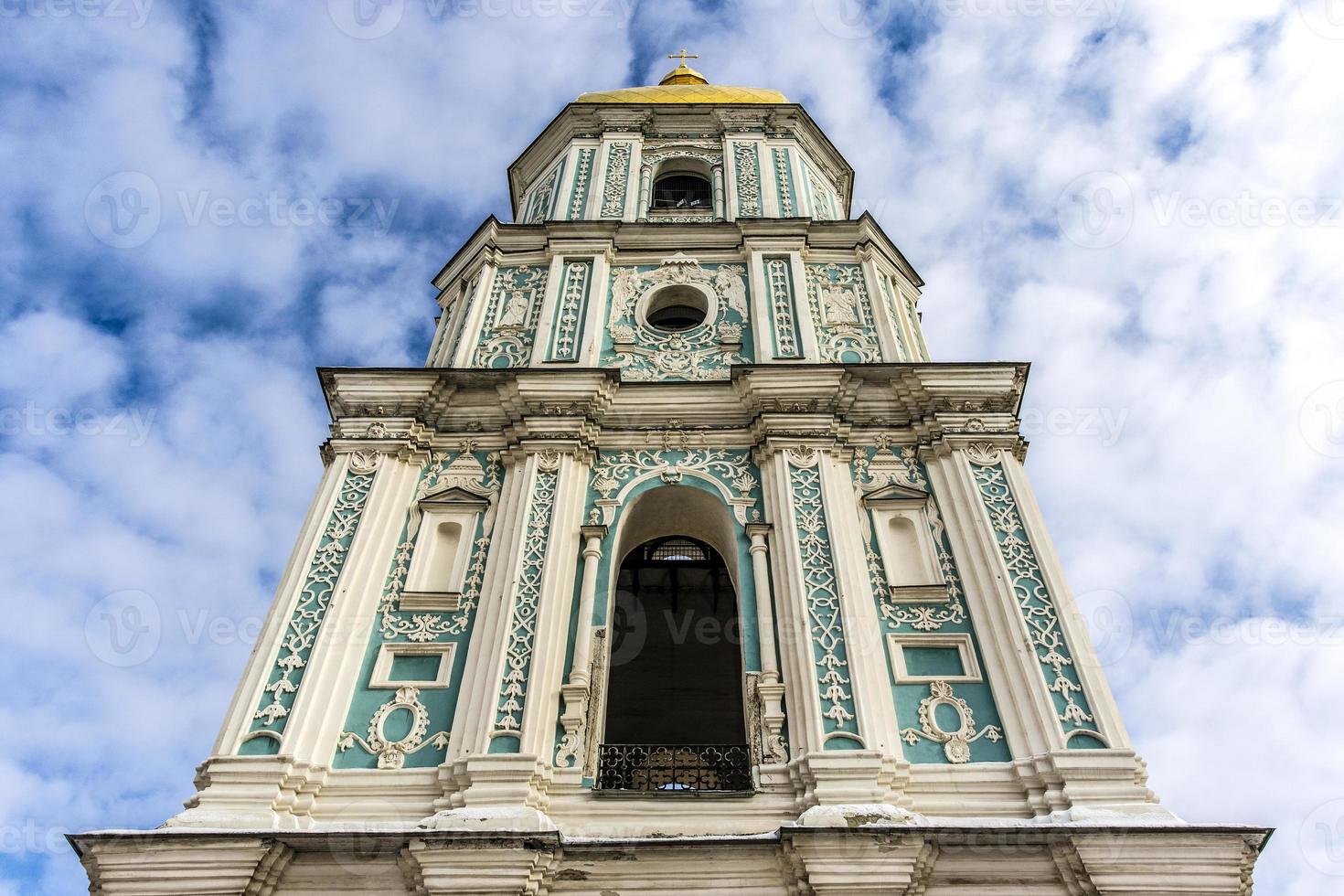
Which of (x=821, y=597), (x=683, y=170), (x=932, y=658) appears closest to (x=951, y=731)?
(x=932, y=658)

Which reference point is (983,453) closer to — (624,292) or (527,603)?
(527,603)

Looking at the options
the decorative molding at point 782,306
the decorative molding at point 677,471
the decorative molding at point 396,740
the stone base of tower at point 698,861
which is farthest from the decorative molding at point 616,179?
the stone base of tower at point 698,861

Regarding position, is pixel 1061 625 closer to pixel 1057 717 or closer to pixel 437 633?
pixel 1057 717

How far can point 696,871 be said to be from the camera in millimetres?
7840

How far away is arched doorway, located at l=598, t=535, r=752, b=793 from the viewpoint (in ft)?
46.5

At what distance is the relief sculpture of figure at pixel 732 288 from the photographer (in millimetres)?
14273

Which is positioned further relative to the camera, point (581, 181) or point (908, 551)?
point (581, 181)

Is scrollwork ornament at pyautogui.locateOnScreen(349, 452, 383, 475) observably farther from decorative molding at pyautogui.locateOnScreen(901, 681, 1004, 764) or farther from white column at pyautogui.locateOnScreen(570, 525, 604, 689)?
decorative molding at pyautogui.locateOnScreen(901, 681, 1004, 764)

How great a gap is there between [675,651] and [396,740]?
240 inches

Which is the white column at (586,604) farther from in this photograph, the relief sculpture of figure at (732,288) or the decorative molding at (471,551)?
the relief sculpture of figure at (732,288)

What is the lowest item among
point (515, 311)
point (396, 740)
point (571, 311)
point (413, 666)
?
point (396, 740)

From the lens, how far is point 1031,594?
10031 millimetres

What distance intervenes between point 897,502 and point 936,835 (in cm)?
428

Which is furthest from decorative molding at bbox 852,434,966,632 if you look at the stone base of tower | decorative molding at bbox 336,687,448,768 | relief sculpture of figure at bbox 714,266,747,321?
decorative molding at bbox 336,687,448,768
